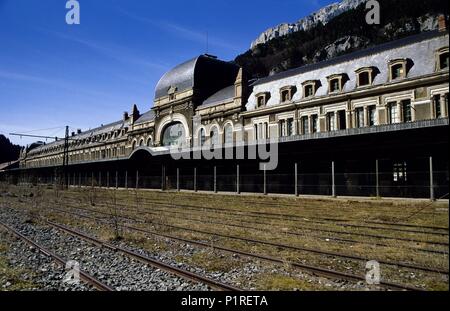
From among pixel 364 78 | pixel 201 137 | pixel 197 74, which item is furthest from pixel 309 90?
pixel 197 74

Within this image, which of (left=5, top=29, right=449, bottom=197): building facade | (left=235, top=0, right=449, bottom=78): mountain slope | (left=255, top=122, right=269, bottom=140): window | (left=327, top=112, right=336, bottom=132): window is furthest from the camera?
(left=235, top=0, right=449, bottom=78): mountain slope

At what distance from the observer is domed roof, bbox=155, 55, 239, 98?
48906mm

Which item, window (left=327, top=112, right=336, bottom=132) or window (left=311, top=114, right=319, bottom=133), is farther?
window (left=311, top=114, right=319, bottom=133)

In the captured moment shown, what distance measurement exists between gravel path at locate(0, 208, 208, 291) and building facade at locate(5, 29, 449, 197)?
15.1m

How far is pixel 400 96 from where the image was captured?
1154 inches

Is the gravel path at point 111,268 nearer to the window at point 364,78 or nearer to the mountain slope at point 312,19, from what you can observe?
the window at point 364,78

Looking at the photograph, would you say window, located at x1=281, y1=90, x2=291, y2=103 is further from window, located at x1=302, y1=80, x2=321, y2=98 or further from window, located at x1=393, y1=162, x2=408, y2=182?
window, located at x1=393, y1=162, x2=408, y2=182

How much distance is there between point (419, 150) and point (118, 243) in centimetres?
1818

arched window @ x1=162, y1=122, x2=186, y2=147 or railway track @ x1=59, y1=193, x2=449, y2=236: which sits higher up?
arched window @ x1=162, y1=122, x2=186, y2=147

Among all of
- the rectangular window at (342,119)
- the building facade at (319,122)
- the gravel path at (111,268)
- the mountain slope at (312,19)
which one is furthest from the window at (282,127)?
the mountain slope at (312,19)

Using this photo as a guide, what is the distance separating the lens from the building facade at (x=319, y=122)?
863 inches

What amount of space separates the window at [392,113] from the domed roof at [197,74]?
24.9 metres

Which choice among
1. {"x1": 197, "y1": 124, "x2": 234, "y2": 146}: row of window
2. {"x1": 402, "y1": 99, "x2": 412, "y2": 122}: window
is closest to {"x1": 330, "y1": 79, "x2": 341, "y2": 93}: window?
{"x1": 402, "y1": 99, "x2": 412, "y2": 122}: window
